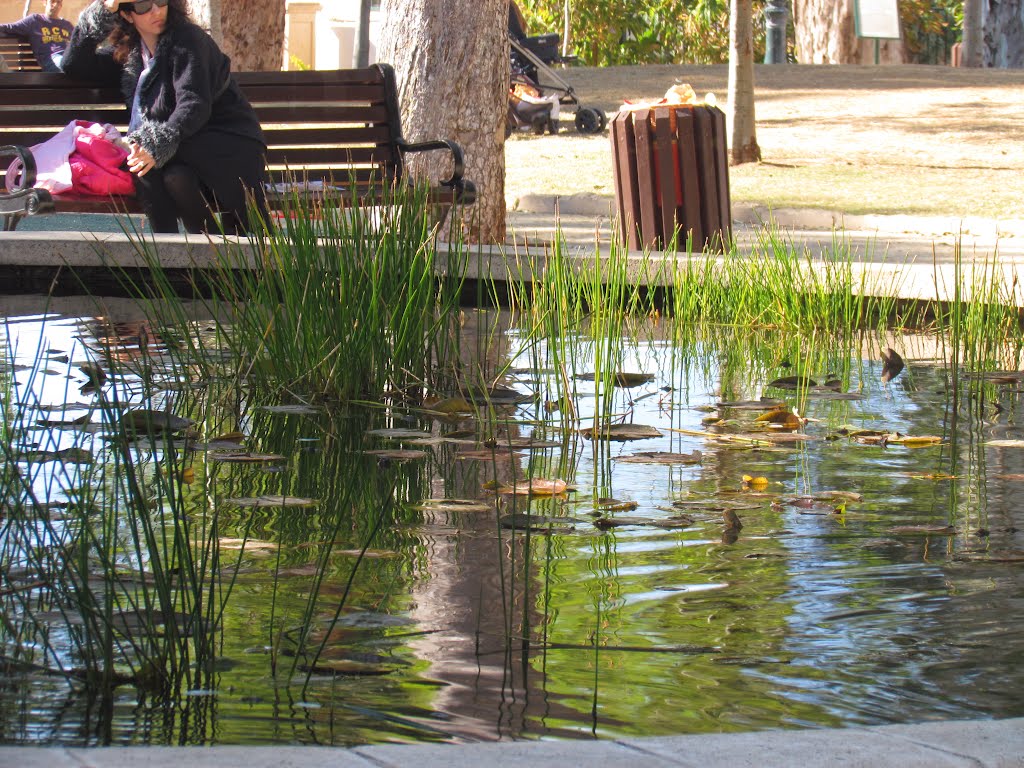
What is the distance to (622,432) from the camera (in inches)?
139

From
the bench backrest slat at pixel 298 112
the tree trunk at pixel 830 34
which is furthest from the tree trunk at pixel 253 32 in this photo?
the tree trunk at pixel 830 34

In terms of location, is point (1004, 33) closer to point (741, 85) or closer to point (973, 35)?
point (973, 35)

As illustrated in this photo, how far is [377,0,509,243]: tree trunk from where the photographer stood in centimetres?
736

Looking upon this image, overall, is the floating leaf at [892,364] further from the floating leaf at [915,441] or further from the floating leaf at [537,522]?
the floating leaf at [537,522]

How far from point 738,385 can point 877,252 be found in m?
3.81

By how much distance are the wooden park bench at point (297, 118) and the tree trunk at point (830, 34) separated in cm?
1909

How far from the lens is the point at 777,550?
2.62m

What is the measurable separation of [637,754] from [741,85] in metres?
12.2

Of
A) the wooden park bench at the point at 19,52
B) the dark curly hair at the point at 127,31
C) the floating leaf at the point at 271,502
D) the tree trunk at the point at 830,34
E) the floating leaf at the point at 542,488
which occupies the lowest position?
the floating leaf at the point at 542,488

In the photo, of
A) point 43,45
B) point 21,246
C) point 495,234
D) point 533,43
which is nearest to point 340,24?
point 533,43

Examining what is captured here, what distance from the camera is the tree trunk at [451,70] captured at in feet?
24.2

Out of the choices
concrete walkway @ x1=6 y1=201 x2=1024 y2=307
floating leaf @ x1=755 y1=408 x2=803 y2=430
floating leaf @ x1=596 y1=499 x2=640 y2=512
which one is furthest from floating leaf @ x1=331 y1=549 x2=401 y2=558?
floating leaf @ x1=755 y1=408 x2=803 y2=430

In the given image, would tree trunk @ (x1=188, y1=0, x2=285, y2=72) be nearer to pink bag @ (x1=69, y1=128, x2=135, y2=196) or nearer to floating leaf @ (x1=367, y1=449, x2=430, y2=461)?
pink bag @ (x1=69, y1=128, x2=135, y2=196)

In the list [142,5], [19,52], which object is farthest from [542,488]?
[19,52]
